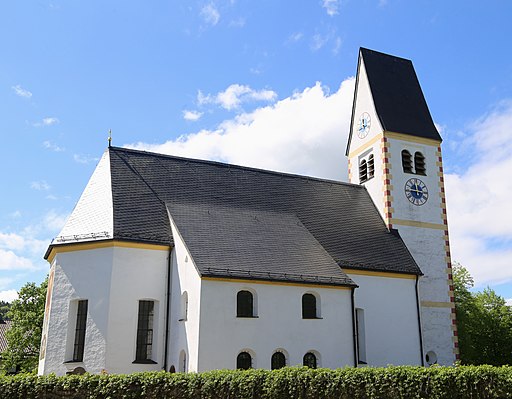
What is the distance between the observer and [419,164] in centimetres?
2769

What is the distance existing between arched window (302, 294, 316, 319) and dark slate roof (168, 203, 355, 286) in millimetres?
689

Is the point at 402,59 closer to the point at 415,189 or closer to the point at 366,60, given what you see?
the point at 366,60

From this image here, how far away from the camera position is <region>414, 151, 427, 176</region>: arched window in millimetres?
27508

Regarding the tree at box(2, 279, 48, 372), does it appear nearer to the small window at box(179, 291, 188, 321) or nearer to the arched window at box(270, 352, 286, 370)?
the small window at box(179, 291, 188, 321)

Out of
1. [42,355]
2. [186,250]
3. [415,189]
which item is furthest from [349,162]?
[42,355]

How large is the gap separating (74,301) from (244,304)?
6.24 meters

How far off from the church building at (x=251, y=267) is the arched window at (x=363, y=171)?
0.42 meters

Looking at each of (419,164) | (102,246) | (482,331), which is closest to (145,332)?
(102,246)

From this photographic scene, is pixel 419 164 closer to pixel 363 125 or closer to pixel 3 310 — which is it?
pixel 363 125

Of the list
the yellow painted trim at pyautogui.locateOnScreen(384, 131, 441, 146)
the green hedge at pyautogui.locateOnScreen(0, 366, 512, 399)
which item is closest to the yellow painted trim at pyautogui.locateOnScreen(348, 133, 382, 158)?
the yellow painted trim at pyautogui.locateOnScreen(384, 131, 441, 146)

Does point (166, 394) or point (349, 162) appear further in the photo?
point (349, 162)

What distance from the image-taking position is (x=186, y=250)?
1841 centimetres

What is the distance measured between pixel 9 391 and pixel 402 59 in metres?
26.9

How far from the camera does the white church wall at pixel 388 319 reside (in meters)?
21.2
